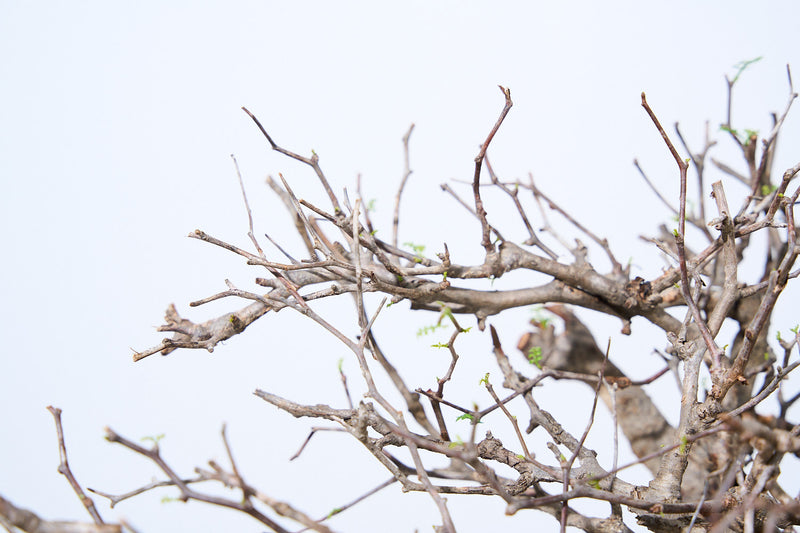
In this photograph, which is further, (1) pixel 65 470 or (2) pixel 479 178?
(2) pixel 479 178

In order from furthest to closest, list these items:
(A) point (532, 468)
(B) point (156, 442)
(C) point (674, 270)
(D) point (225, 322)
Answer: (C) point (674, 270)
(D) point (225, 322)
(A) point (532, 468)
(B) point (156, 442)

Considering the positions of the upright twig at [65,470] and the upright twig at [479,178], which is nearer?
the upright twig at [65,470]

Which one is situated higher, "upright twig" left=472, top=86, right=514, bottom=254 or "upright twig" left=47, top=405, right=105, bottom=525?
"upright twig" left=472, top=86, right=514, bottom=254

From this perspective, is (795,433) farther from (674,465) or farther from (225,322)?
(225,322)

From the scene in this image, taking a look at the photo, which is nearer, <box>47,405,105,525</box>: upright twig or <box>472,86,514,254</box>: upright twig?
<box>47,405,105,525</box>: upright twig

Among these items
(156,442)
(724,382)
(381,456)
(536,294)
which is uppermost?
(536,294)

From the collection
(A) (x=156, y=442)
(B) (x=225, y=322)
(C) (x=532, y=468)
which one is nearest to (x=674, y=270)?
(C) (x=532, y=468)

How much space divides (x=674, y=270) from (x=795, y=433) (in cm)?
39

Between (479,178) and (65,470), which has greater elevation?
(479,178)

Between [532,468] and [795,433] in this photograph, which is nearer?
[795,433]

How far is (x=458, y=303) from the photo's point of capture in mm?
1079

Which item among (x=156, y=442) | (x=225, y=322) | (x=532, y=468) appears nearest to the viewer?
(x=156, y=442)

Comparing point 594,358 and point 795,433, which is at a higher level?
point 594,358

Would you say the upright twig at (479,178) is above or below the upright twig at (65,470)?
above
